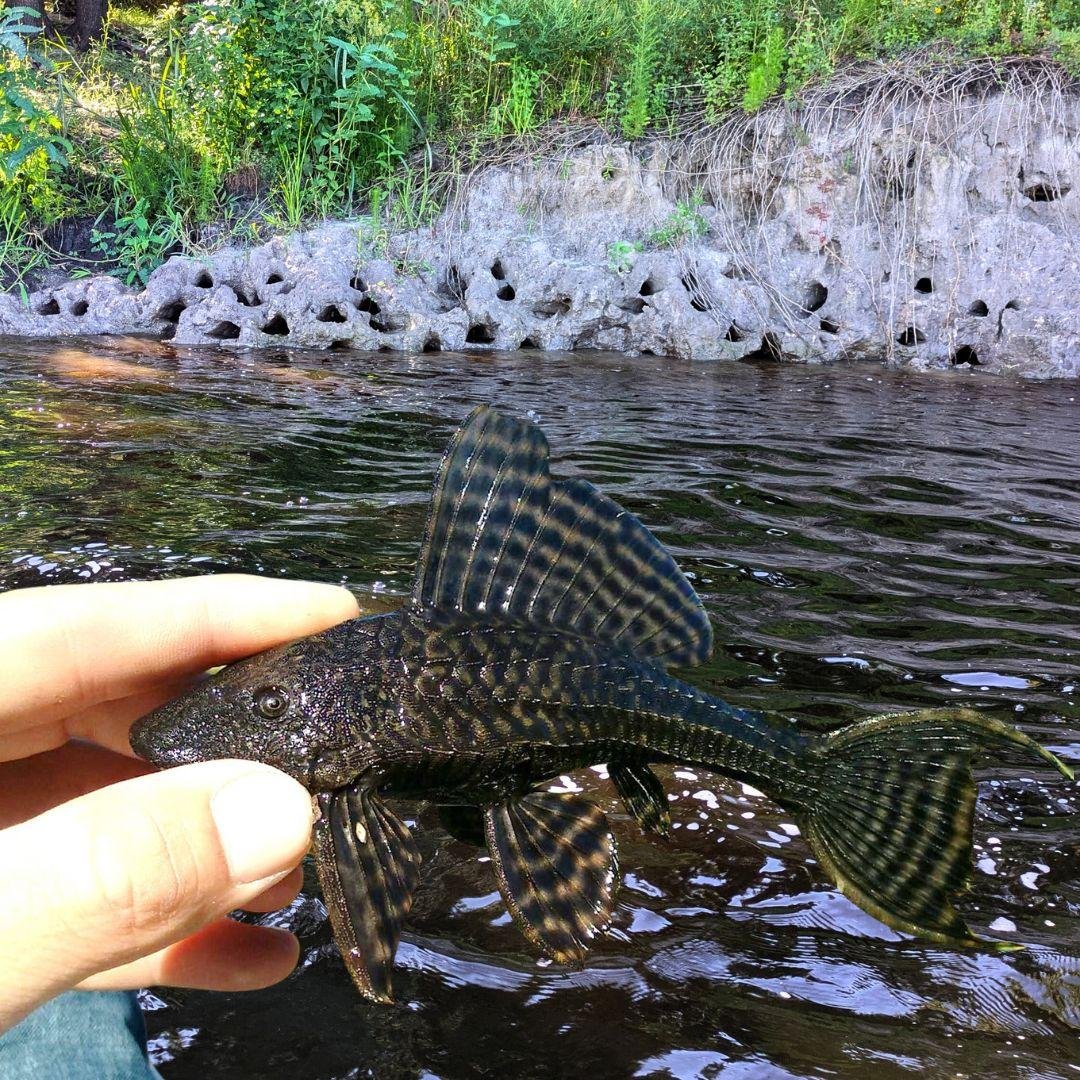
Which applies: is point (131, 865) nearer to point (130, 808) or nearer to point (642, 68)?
point (130, 808)

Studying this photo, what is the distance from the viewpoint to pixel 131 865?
158 cm

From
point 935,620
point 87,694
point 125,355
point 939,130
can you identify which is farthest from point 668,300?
point 87,694

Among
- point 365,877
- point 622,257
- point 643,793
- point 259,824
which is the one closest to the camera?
point 259,824

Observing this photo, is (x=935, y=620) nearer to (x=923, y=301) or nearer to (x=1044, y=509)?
(x=1044, y=509)

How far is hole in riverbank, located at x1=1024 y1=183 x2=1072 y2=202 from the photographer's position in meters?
11.8

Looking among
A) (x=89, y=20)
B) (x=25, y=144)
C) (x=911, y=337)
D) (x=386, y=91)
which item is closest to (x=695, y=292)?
(x=911, y=337)

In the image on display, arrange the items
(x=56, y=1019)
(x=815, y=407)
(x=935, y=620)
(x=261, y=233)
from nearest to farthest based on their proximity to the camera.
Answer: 1. (x=56, y=1019)
2. (x=935, y=620)
3. (x=815, y=407)
4. (x=261, y=233)

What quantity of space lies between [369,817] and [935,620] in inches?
129

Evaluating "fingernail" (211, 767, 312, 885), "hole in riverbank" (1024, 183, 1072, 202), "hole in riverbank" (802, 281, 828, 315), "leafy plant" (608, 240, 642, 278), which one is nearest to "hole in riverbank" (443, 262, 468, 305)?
"leafy plant" (608, 240, 642, 278)

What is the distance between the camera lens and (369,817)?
6.81 ft

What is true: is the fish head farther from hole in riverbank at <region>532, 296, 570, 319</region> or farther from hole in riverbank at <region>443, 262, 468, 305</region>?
hole in riverbank at <region>443, 262, 468, 305</region>

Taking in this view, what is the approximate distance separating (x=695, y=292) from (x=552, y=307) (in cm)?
160

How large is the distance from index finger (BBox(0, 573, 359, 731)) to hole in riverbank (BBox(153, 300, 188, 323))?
33.0 feet

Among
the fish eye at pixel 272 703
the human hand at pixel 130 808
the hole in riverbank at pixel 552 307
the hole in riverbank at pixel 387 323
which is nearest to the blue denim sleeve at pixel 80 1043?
the human hand at pixel 130 808
